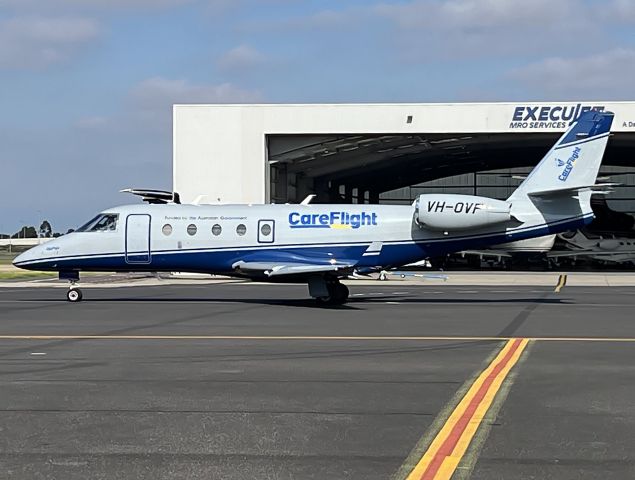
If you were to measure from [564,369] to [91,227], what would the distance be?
16.5 metres

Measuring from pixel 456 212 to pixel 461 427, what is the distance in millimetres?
16467

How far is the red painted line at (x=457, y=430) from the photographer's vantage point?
265 inches

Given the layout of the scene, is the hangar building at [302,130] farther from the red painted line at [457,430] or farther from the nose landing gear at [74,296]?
the red painted line at [457,430]

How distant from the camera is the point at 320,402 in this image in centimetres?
952

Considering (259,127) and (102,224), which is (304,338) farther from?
(259,127)

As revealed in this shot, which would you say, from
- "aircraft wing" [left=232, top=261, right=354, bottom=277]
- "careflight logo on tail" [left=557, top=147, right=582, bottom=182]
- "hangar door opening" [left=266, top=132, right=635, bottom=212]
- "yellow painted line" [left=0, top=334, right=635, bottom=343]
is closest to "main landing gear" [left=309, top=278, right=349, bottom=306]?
"aircraft wing" [left=232, top=261, right=354, bottom=277]

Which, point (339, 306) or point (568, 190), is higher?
point (568, 190)

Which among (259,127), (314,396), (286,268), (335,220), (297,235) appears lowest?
(314,396)

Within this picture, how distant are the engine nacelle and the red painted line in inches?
479

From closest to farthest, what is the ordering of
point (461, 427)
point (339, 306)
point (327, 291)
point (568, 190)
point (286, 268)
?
1. point (461, 427)
2. point (286, 268)
3. point (339, 306)
4. point (327, 291)
5. point (568, 190)

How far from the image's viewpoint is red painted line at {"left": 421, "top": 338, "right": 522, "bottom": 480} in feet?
22.1

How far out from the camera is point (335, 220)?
81.4 feet

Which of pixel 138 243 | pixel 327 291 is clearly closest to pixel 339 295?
pixel 327 291

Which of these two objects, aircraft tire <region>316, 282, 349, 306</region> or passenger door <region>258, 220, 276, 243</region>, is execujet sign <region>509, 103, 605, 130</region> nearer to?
aircraft tire <region>316, 282, 349, 306</region>
